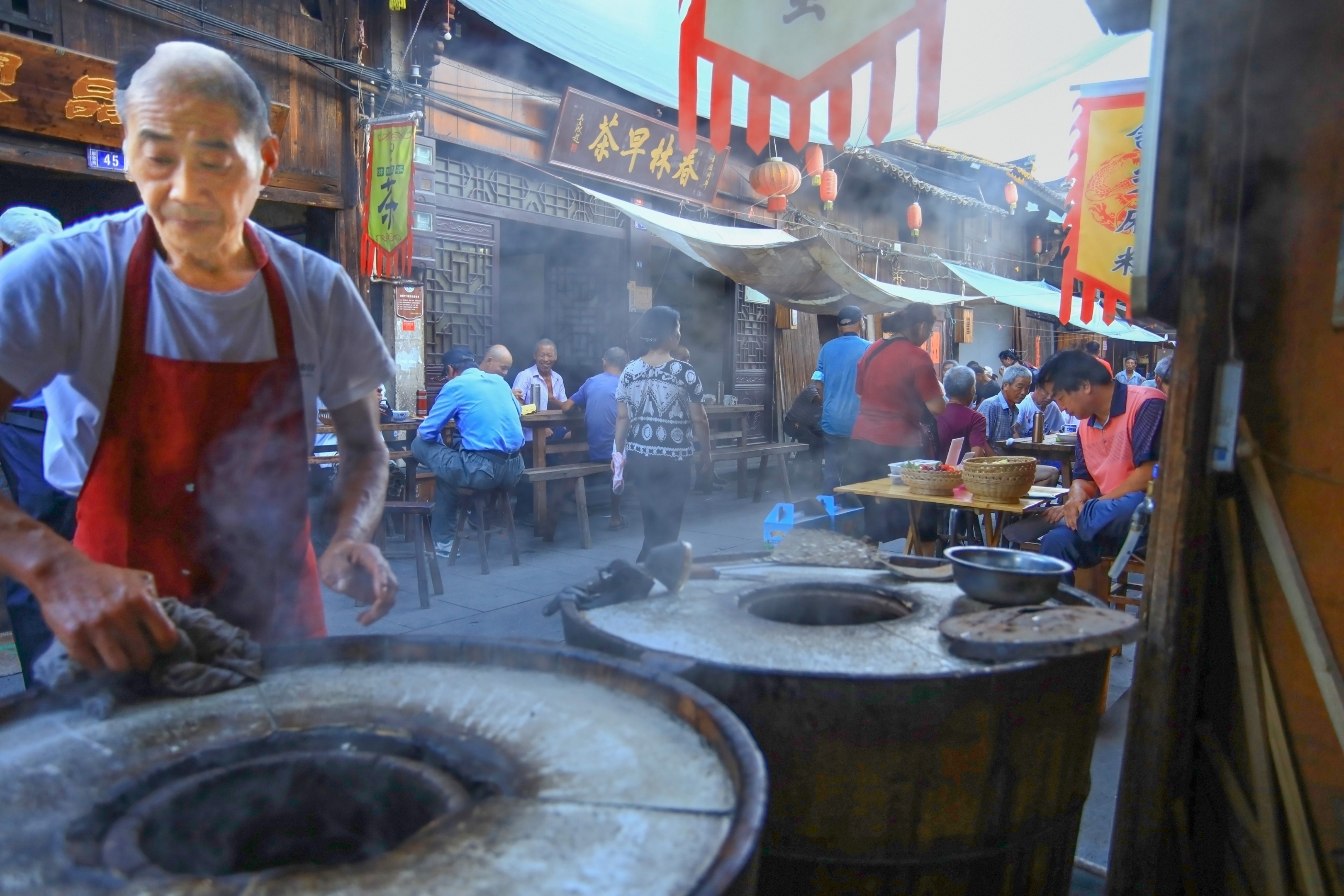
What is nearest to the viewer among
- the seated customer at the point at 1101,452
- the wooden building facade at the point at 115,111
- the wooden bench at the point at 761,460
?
the seated customer at the point at 1101,452

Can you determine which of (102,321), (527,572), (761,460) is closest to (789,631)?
(102,321)

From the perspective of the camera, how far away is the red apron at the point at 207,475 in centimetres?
182

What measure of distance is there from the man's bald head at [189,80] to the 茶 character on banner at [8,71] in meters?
5.18

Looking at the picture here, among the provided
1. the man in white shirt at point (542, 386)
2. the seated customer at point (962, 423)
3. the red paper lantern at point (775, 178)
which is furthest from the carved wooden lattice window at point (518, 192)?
the seated customer at point (962, 423)

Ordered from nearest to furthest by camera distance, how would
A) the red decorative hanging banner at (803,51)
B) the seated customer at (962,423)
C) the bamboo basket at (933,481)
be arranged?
the red decorative hanging banner at (803,51)
the bamboo basket at (933,481)
the seated customer at (962,423)

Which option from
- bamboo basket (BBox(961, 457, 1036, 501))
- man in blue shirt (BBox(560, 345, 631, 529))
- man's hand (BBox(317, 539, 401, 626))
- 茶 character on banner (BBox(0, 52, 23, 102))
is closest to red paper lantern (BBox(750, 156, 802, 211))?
man in blue shirt (BBox(560, 345, 631, 529))

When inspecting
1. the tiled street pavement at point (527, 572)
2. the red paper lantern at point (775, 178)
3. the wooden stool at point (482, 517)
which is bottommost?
the tiled street pavement at point (527, 572)

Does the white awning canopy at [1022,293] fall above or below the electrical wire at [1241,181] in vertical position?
above

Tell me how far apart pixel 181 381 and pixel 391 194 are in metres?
6.29

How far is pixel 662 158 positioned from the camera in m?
10.9

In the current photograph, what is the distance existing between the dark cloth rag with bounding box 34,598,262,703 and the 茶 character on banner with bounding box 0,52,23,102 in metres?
5.73

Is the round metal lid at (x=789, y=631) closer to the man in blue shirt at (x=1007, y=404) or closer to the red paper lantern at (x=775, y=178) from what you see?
the man in blue shirt at (x=1007, y=404)

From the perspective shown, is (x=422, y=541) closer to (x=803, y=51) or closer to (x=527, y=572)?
(x=527, y=572)

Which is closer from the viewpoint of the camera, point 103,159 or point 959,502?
point 959,502
